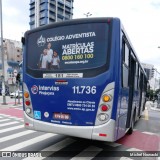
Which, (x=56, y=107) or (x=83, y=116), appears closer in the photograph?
(x=83, y=116)

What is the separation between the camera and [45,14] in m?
105

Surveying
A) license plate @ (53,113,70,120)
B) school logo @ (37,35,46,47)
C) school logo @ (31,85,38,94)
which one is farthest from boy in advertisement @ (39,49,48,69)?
license plate @ (53,113,70,120)

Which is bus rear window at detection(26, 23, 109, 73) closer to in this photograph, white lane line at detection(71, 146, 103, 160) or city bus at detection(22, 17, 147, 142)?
city bus at detection(22, 17, 147, 142)

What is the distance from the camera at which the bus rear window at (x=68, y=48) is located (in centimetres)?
577

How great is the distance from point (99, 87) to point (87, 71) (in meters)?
0.50

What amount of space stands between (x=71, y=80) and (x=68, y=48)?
2.69 ft

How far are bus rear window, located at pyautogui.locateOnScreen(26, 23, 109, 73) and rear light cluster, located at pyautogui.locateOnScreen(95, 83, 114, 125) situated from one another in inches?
25.8

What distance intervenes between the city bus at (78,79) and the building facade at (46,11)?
3997 inches

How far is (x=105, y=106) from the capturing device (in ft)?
18.1

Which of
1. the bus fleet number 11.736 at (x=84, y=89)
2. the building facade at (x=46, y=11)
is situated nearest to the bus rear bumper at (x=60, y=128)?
the bus fleet number 11.736 at (x=84, y=89)

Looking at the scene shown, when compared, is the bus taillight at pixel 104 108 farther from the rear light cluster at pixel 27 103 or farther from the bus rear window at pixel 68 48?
the rear light cluster at pixel 27 103

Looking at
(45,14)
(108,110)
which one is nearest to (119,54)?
(108,110)

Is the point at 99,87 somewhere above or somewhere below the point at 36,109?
above

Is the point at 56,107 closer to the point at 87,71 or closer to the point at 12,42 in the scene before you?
the point at 87,71
